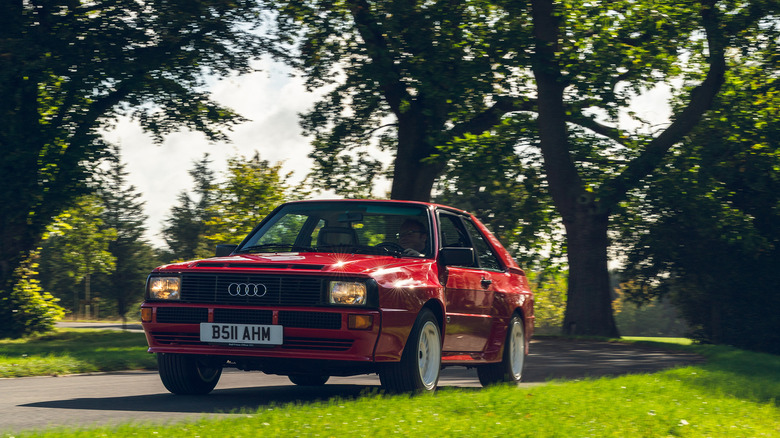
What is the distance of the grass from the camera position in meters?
5.71

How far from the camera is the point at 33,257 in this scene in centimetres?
2516

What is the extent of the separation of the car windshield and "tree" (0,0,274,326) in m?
13.9

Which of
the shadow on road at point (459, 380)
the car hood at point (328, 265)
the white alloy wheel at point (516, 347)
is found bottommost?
the shadow on road at point (459, 380)

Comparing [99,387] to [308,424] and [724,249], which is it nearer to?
[308,424]

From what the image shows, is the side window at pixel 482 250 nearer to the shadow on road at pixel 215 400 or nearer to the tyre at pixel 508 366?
the tyre at pixel 508 366

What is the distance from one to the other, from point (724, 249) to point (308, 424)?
27700 millimetres

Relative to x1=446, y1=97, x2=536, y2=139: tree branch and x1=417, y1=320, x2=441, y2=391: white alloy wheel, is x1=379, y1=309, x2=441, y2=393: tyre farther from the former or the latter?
x1=446, y1=97, x2=536, y2=139: tree branch

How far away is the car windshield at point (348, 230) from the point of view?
28.4 feet

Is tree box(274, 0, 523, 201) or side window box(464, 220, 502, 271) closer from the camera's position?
side window box(464, 220, 502, 271)

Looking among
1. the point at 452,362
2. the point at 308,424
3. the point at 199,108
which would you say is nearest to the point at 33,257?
the point at 199,108

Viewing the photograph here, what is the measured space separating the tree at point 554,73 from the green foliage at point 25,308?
901cm

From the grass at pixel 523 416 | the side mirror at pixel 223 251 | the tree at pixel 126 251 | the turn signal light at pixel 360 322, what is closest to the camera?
the grass at pixel 523 416

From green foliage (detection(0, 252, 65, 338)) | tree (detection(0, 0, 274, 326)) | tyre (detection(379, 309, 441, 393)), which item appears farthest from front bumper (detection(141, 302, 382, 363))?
green foliage (detection(0, 252, 65, 338))

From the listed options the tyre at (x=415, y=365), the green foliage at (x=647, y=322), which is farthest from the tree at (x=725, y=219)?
the green foliage at (x=647, y=322)
